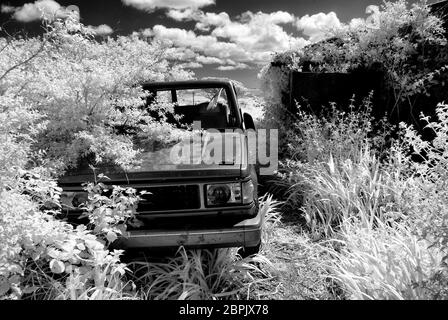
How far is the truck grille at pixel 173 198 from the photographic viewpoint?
2.60 m

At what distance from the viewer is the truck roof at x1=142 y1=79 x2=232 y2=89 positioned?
3844 millimetres

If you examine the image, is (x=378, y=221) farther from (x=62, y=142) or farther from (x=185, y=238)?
(x=62, y=142)

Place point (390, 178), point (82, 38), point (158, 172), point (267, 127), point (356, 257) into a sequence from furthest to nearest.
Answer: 1. point (267, 127)
2. point (390, 178)
3. point (82, 38)
4. point (356, 257)
5. point (158, 172)

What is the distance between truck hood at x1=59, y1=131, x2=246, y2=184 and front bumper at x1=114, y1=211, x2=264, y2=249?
38 centimetres

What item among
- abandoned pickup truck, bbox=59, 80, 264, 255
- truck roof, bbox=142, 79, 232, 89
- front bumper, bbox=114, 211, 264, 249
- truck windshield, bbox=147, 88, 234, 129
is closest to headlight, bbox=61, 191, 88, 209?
abandoned pickup truck, bbox=59, 80, 264, 255

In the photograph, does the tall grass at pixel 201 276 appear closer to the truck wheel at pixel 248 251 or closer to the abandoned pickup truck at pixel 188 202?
the truck wheel at pixel 248 251

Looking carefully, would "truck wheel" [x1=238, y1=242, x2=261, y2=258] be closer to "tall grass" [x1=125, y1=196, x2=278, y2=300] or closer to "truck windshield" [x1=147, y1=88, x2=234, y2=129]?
"tall grass" [x1=125, y1=196, x2=278, y2=300]

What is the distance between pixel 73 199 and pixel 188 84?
69.9 inches

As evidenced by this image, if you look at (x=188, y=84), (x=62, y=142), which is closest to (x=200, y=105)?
(x=188, y=84)

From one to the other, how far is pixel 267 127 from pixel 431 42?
11.0 ft

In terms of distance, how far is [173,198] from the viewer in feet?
8.58

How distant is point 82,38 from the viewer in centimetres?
298
